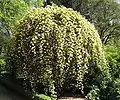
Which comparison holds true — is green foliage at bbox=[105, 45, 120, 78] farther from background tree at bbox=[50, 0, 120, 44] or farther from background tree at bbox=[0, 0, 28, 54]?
background tree at bbox=[50, 0, 120, 44]

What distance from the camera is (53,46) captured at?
5.26m

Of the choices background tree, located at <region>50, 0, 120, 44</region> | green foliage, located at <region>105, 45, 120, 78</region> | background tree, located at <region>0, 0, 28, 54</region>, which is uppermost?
background tree, located at <region>50, 0, 120, 44</region>

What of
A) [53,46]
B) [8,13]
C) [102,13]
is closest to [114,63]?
[53,46]

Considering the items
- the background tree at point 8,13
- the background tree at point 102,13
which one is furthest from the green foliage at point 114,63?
the background tree at point 102,13

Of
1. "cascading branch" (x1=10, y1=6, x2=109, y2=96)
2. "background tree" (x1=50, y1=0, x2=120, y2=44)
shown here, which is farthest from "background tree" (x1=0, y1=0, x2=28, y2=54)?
"cascading branch" (x1=10, y1=6, x2=109, y2=96)

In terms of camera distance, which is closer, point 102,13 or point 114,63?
point 114,63

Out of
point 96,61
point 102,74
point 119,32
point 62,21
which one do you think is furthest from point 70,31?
point 119,32

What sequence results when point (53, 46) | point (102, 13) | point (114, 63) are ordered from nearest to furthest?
1. point (53, 46)
2. point (114, 63)
3. point (102, 13)

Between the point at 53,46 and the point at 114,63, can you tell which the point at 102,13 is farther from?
the point at 53,46

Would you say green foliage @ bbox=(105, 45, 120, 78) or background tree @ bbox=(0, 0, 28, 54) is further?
background tree @ bbox=(0, 0, 28, 54)

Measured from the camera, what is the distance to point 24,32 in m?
5.53

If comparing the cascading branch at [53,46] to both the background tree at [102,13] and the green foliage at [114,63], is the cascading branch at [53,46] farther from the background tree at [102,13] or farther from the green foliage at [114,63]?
the background tree at [102,13]

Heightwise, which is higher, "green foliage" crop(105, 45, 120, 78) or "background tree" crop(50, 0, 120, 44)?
"background tree" crop(50, 0, 120, 44)

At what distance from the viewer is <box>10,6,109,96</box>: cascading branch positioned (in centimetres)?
525
